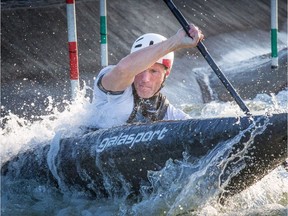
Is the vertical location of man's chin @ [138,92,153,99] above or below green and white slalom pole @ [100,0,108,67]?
above

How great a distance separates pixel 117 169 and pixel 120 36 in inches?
229

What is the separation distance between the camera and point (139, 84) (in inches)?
226

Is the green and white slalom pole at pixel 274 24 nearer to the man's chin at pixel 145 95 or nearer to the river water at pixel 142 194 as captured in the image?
the river water at pixel 142 194

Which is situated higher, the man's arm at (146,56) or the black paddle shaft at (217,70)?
the man's arm at (146,56)

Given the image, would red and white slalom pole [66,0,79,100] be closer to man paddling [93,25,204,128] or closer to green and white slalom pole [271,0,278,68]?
man paddling [93,25,204,128]

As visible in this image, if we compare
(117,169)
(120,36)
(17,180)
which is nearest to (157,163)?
(117,169)

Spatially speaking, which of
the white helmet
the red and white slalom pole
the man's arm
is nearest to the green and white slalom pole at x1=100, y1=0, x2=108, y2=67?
the red and white slalom pole

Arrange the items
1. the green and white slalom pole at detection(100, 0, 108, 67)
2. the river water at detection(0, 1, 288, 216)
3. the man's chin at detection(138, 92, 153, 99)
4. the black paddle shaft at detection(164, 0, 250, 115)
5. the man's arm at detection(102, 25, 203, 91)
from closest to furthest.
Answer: the river water at detection(0, 1, 288, 216), the man's arm at detection(102, 25, 203, 91), the man's chin at detection(138, 92, 153, 99), the black paddle shaft at detection(164, 0, 250, 115), the green and white slalom pole at detection(100, 0, 108, 67)

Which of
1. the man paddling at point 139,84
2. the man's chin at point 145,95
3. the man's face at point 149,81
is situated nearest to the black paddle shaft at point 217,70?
the man paddling at point 139,84

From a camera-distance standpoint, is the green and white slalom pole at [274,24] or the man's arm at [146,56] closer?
the man's arm at [146,56]

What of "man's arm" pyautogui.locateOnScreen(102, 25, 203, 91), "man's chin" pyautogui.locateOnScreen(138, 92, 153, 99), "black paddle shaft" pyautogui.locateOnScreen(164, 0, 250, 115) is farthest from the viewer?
"black paddle shaft" pyautogui.locateOnScreen(164, 0, 250, 115)

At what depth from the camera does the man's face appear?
18.8 ft

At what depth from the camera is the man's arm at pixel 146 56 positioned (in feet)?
17.5

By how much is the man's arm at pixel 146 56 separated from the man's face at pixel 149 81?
0.18m
